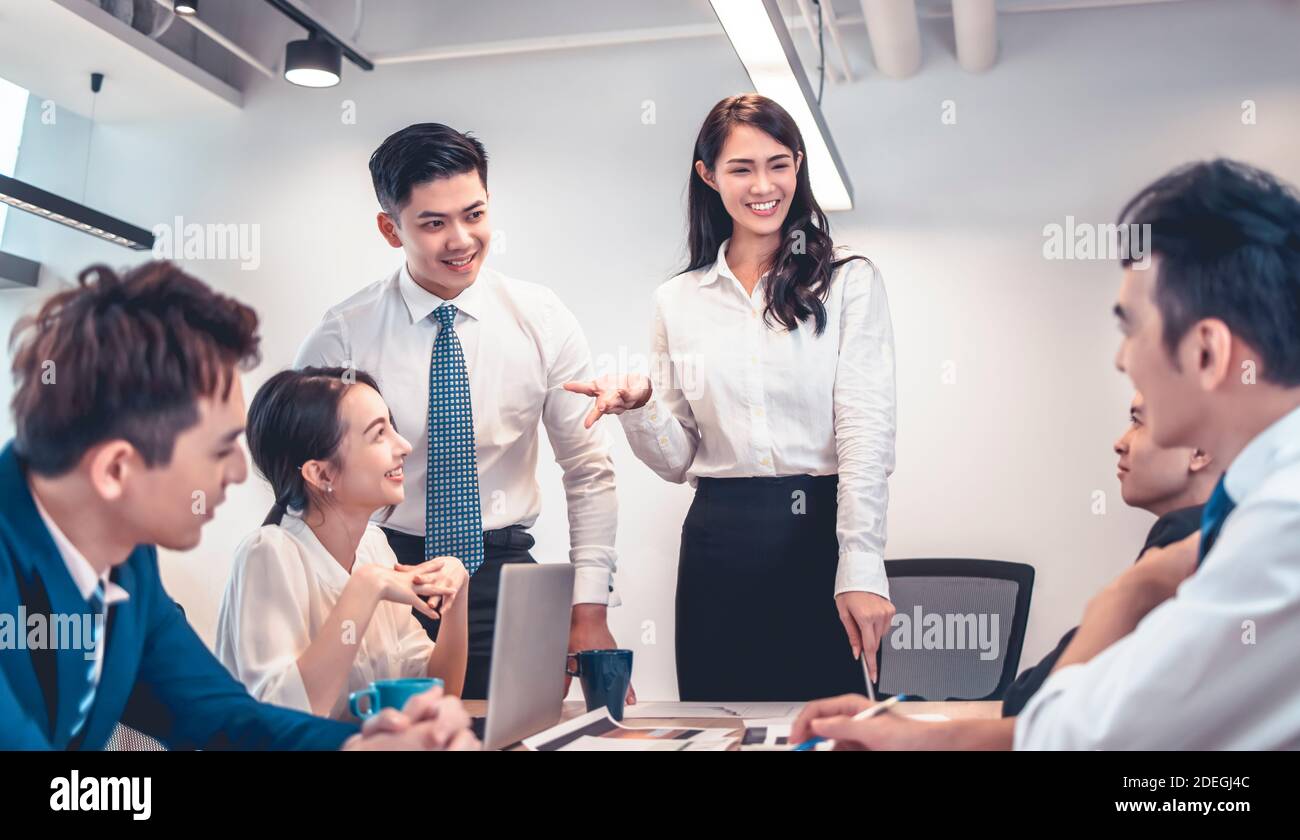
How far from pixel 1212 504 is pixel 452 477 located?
131cm

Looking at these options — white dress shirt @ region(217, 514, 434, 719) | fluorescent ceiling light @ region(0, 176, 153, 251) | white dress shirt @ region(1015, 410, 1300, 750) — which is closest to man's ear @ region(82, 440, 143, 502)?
white dress shirt @ region(217, 514, 434, 719)

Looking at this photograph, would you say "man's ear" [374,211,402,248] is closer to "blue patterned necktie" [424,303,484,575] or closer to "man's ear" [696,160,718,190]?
"blue patterned necktie" [424,303,484,575]

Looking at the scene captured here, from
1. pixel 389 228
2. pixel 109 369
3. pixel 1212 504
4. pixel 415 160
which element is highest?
pixel 415 160

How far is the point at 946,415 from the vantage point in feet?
12.9

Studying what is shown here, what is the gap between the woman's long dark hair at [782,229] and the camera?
2.06 m

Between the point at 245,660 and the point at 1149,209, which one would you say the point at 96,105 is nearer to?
the point at 245,660

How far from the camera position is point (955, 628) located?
3.15 m

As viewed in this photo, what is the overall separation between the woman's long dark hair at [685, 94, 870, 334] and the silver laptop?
0.83 meters

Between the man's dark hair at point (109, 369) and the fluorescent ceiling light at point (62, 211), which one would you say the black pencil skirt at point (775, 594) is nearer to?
the man's dark hair at point (109, 369)

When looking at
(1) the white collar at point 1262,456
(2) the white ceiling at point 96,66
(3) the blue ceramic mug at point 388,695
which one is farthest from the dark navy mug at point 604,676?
(2) the white ceiling at point 96,66

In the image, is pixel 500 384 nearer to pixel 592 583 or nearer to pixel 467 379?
pixel 467 379

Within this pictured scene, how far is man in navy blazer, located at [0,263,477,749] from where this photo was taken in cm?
102

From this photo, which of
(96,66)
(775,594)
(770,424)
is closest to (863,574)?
(775,594)

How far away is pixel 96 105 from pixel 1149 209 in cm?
399
